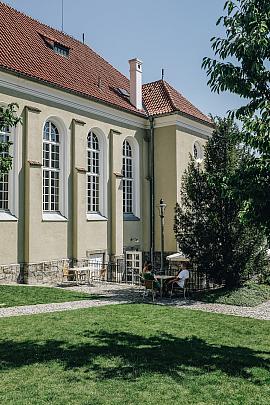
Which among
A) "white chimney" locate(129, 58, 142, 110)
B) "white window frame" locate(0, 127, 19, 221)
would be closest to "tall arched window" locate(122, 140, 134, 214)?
"white chimney" locate(129, 58, 142, 110)

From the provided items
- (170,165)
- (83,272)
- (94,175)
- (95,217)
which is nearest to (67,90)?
(94,175)

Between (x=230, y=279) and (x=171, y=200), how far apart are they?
1085 cm

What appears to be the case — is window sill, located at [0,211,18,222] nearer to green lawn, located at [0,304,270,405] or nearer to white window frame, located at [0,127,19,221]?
white window frame, located at [0,127,19,221]

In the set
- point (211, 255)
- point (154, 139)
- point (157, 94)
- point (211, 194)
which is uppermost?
point (157, 94)

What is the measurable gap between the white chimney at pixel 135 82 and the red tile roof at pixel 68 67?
0.54 m

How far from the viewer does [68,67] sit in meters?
25.2

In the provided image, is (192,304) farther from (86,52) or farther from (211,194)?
(86,52)

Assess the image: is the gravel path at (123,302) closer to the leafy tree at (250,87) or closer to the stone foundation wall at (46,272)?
Result: the stone foundation wall at (46,272)

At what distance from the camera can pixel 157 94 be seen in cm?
3039

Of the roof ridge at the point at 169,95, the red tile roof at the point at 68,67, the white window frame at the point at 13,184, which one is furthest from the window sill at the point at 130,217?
the white window frame at the point at 13,184

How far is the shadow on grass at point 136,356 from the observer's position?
7090 millimetres

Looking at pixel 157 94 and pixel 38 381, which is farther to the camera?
pixel 157 94

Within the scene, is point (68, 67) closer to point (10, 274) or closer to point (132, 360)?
point (10, 274)

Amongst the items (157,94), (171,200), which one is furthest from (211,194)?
(157,94)
